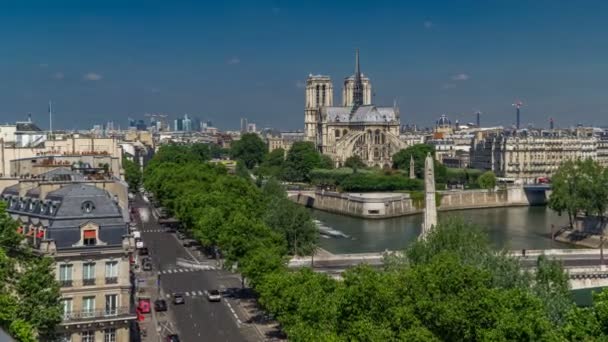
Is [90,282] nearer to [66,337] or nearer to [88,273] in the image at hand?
[88,273]

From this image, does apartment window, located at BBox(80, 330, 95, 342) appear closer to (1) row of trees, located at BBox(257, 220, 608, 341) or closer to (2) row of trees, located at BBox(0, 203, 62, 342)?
(2) row of trees, located at BBox(0, 203, 62, 342)

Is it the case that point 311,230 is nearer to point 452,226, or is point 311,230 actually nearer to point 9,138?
point 452,226

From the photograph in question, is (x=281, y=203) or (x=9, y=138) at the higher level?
(x=9, y=138)

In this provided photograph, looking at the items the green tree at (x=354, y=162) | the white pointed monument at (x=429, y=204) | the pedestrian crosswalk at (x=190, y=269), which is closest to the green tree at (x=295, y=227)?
the pedestrian crosswalk at (x=190, y=269)

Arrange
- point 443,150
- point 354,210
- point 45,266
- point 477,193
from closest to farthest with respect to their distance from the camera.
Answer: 1. point 45,266
2. point 354,210
3. point 477,193
4. point 443,150

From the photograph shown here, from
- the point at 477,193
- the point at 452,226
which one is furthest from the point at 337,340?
the point at 477,193

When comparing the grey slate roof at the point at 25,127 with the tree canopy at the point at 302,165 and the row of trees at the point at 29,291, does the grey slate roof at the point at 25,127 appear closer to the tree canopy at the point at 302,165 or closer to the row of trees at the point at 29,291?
the tree canopy at the point at 302,165
